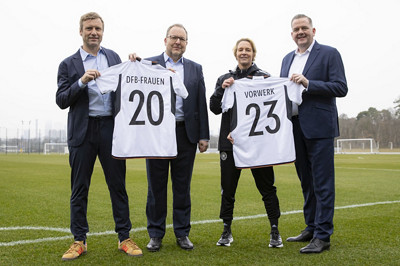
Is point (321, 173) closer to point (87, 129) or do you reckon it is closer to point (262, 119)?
point (262, 119)

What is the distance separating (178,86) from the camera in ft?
15.4

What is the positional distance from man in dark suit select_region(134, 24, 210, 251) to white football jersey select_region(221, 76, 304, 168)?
397 millimetres

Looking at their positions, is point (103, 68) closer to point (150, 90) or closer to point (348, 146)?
point (150, 90)

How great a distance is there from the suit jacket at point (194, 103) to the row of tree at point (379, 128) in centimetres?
7835

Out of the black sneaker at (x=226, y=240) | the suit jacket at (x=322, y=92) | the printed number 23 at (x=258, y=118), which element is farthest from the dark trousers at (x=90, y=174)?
the suit jacket at (x=322, y=92)

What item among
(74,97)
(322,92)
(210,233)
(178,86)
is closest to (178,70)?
(178,86)

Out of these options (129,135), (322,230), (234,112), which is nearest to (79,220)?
(129,135)

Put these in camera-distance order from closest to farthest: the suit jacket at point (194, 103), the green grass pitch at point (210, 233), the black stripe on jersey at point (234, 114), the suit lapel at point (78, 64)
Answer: the green grass pitch at point (210, 233) < the suit lapel at point (78, 64) < the suit jacket at point (194, 103) < the black stripe on jersey at point (234, 114)

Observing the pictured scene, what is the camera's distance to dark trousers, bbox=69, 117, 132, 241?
4.38m

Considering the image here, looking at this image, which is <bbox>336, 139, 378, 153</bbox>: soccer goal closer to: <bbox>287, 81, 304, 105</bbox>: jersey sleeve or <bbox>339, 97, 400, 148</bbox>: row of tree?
<bbox>339, 97, 400, 148</bbox>: row of tree

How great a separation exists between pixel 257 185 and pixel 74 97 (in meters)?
2.44

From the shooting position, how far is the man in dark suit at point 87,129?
14.2 feet

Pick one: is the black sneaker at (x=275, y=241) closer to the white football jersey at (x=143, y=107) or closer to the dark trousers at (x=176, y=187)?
the dark trousers at (x=176, y=187)

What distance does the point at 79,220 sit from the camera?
4383 millimetres
